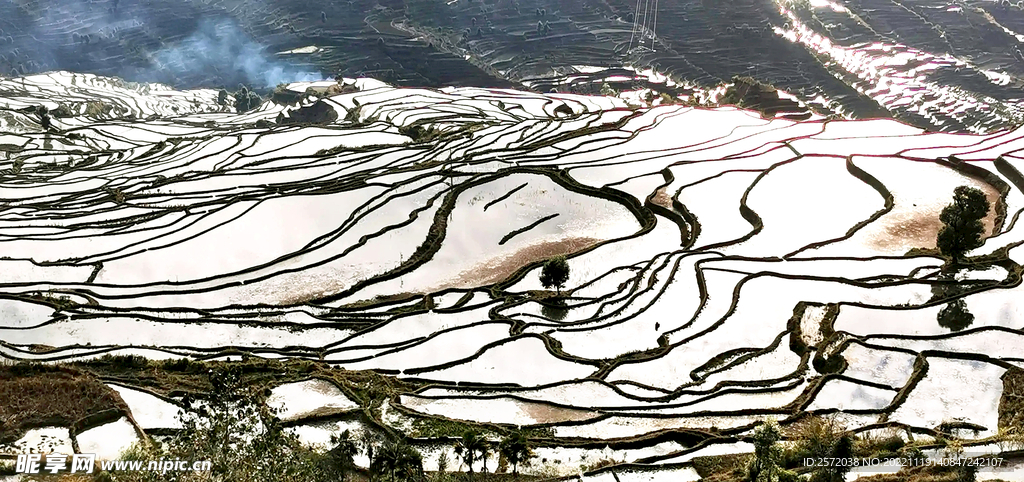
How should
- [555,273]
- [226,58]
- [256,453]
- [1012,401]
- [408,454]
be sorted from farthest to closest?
[226,58] → [555,273] → [1012,401] → [408,454] → [256,453]

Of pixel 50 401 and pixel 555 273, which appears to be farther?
pixel 555 273

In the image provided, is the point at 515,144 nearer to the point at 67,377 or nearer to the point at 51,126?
the point at 67,377

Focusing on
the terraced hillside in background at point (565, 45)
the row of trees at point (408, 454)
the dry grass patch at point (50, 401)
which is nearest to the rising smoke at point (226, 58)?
the terraced hillside in background at point (565, 45)

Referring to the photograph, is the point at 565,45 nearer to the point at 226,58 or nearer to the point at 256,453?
the point at 226,58

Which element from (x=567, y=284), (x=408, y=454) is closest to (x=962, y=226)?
(x=567, y=284)

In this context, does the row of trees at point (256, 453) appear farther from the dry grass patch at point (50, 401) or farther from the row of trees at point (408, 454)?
the dry grass patch at point (50, 401)

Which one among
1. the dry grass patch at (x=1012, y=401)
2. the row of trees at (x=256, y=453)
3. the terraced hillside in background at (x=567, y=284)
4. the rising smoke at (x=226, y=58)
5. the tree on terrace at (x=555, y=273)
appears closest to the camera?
the row of trees at (x=256, y=453)

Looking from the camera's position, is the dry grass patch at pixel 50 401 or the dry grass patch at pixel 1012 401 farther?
the dry grass patch at pixel 50 401

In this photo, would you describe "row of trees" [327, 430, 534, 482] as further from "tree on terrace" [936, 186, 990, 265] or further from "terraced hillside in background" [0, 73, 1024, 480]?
"tree on terrace" [936, 186, 990, 265]
